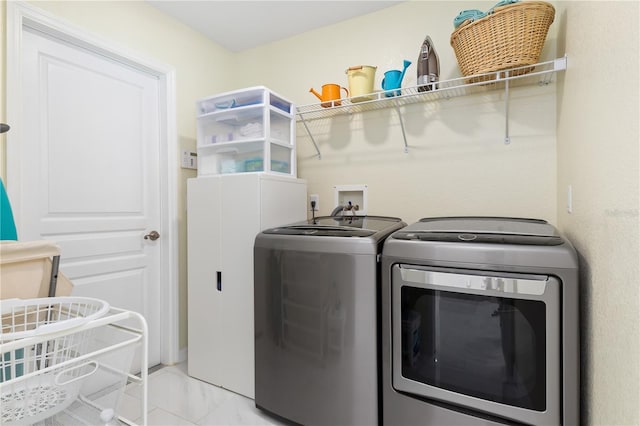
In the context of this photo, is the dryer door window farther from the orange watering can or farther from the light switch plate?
the light switch plate

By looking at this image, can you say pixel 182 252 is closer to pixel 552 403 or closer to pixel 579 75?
pixel 552 403

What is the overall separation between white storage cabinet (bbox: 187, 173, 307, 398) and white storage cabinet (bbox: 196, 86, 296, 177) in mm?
161

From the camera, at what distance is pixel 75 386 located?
2.56ft

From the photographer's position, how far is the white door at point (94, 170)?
5.27 feet

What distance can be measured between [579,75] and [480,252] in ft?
A: 2.40

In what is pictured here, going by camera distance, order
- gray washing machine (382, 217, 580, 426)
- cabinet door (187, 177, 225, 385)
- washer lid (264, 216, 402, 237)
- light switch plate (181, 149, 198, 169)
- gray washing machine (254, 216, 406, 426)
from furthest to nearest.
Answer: light switch plate (181, 149, 198, 169) → cabinet door (187, 177, 225, 385) → washer lid (264, 216, 402, 237) → gray washing machine (254, 216, 406, 426) → gray washing machine (382, 217, 580, 426)

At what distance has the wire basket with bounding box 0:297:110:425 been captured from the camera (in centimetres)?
62

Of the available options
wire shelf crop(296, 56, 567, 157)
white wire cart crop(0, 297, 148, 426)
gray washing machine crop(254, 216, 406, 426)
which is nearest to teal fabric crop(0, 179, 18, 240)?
white wire cart crop(0, 297, 148, 426)

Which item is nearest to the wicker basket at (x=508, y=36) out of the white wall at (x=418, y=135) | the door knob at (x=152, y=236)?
the white wall at (x=418, y=135)

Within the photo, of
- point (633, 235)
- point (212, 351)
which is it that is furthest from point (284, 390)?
point (633, 235)

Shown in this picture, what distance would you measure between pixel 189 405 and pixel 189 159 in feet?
5.07

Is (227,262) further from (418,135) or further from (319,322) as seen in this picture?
(418,135)

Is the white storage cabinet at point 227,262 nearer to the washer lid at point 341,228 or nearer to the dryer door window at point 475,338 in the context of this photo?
the washer lid at point 341,228

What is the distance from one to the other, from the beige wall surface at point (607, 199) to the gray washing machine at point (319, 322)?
0.71 metres
